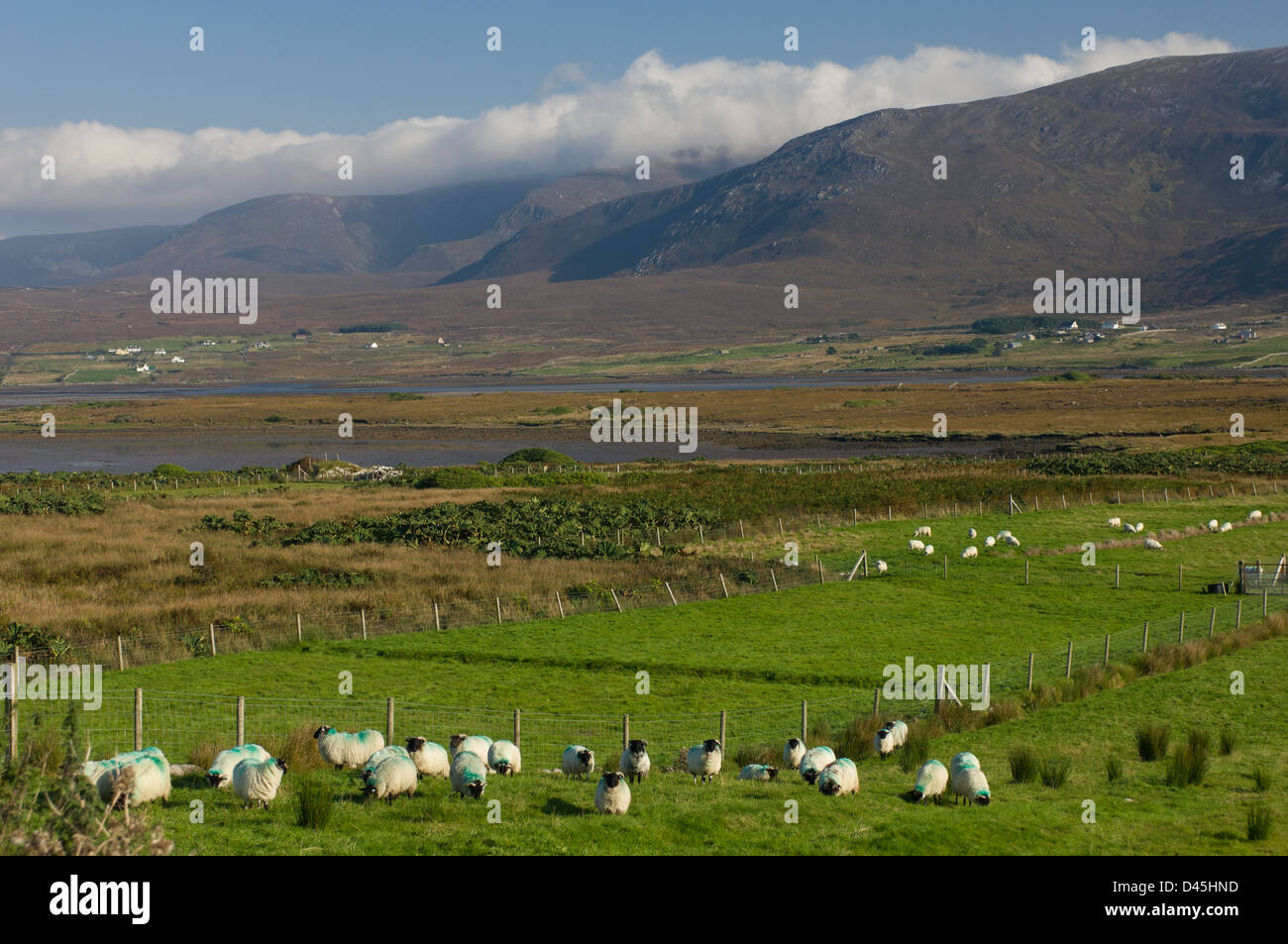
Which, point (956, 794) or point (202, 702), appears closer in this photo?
point (956, 794)

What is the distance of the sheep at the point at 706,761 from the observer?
17.8m

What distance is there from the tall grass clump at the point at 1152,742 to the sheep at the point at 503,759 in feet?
36.3

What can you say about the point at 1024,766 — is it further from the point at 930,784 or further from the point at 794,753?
the point at 794,753

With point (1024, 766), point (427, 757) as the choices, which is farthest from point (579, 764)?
point (1024, 766)

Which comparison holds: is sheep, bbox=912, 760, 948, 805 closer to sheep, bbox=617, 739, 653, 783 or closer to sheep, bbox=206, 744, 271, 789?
sheep, bbox=617, 739, 653, 783

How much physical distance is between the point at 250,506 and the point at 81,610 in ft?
99.3

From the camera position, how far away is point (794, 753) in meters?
19.3

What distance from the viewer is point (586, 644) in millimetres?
32656

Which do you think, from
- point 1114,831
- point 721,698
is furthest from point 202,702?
point 1114,831

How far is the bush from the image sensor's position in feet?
60.8

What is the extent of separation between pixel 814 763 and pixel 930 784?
6.13 feet

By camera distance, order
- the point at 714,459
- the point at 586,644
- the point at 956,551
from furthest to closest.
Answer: the point at 714,459
the point at 956,551
the point at 586,644

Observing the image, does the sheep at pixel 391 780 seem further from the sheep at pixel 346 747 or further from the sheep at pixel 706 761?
the sheep at pixel 706 761
